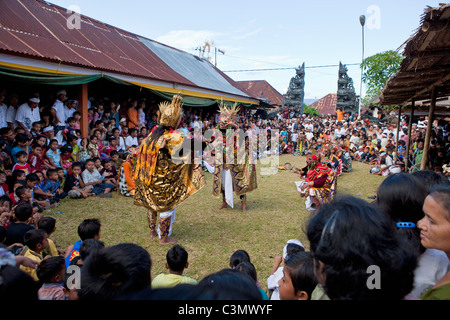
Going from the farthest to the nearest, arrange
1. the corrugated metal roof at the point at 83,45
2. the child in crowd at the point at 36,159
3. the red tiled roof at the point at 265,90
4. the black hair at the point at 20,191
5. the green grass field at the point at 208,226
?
the red tiled roof at the point at 265,90, the corrugated metal roof at the point at 83,45, the child in crowd at the point at 36,159, the black hair at the point at 20,191, the green grass field at the point at 208,226

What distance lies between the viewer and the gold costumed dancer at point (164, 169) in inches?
172

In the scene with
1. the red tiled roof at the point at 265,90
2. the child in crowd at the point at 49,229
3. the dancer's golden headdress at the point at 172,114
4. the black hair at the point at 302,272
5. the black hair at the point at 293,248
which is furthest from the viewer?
the red tiled roof at the point at 265,90

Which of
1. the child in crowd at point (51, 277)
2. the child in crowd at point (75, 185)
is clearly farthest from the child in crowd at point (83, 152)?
the child in crowd at point (51, 277)

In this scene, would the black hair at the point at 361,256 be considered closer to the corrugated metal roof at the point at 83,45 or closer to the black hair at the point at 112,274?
the black hair at the point at 112,274

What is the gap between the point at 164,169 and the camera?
4.45m

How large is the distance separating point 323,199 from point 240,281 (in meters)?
5.20

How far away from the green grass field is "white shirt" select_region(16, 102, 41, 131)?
6.51 feet

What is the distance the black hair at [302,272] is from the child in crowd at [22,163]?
559 centimetres

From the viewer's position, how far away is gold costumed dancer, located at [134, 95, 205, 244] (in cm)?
437

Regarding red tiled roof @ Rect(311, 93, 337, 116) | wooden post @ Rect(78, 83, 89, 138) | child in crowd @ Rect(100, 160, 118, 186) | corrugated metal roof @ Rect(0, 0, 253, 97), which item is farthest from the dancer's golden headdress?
red tiled roof @ Rect(311, 93, 337, 116)

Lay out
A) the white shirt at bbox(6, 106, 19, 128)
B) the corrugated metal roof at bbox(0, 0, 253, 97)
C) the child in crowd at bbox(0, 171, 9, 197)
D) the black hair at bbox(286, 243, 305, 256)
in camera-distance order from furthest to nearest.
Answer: the corrugated metal roof at bbox(0, 0, 253, 97) < the white shirt at bbox(6, 106, 19, 128) < the child in crowd at bbox(0, 171, 9, 197) < the black hair at bbox(286, 243, 305, 256)

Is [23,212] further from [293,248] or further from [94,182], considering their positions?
[94,182]

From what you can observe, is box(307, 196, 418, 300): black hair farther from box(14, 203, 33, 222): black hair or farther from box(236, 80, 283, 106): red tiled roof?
box(236, 80, 283, 106): red tiled roof

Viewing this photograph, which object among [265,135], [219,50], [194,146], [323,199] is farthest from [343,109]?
[194,146]
